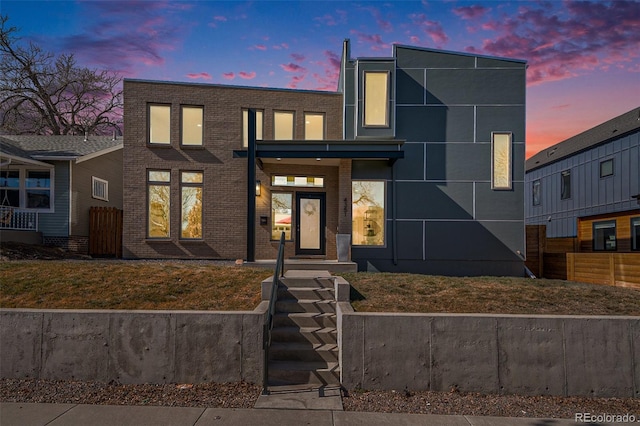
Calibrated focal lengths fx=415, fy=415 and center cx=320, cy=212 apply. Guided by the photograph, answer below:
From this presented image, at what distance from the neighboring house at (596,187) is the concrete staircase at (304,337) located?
49.0 ft

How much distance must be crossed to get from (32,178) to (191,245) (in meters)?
8.47

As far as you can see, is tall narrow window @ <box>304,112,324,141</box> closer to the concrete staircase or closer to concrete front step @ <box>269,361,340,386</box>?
the concrete staircase

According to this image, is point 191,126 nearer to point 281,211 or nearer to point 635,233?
point 281,211

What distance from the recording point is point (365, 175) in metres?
14.0

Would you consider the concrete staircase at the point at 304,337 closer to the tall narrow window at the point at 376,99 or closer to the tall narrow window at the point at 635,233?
the tall narrow window at the point at 376,99

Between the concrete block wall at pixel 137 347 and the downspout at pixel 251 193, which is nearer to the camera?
the concrete block wall at pixel 137 347

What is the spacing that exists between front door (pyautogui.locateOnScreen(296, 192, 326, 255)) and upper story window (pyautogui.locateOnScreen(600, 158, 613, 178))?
549 inches

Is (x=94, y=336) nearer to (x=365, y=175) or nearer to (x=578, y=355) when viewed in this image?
(x=578, y=355)

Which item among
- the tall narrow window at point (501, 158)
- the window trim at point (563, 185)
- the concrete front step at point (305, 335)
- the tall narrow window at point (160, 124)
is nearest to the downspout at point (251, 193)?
the tall narrow window at point (160, 124)

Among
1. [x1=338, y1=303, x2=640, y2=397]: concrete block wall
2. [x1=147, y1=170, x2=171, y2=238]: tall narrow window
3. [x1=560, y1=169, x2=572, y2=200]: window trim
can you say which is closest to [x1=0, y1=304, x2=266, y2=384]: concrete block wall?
[x1=338, y1=303, x2=640, y2=397]: concrete block wall

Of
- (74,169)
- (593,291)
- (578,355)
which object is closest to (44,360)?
(578,355)

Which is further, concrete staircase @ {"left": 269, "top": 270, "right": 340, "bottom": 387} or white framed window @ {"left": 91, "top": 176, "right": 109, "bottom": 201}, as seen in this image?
white framed window @ {"left": 91, "top": 176, "right": 109, "bottom": 201}

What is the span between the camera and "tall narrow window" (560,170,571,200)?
22.4m

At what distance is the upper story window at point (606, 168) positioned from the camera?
63.0ft
